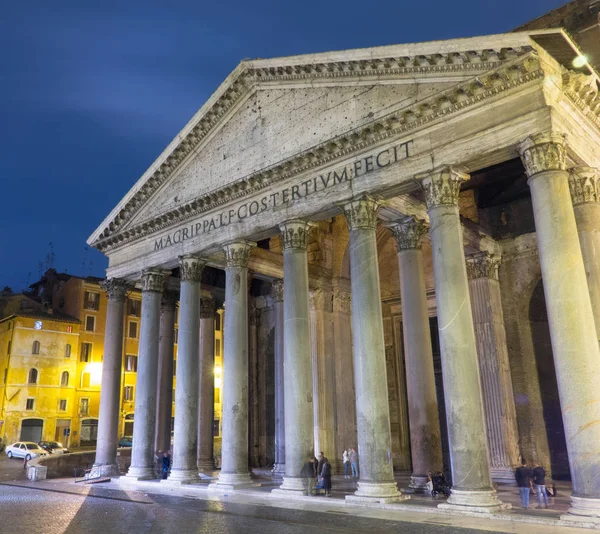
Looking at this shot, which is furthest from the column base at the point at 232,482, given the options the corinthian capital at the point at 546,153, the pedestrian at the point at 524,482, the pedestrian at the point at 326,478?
the corinthian capital at the point at 546,153

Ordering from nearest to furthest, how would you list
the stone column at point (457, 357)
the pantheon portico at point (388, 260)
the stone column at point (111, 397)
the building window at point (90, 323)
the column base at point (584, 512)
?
the column base at point (584, 512) → the stone column at point (457, 357) → the pantheon portico at point (388, 260) → the stone column at point (111, 397) → the building window at point (90, 323)

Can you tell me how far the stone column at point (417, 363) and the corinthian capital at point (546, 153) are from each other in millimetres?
3879

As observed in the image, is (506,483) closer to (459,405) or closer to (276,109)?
(459,405)

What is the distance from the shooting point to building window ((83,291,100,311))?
120ft

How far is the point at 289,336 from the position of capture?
1219 centimetres

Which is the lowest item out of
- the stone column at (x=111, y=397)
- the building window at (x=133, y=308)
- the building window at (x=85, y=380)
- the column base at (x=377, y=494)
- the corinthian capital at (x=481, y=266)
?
the column base at (x=377, y=494)

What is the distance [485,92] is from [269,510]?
8.58 metres

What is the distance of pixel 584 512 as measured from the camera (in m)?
7.63

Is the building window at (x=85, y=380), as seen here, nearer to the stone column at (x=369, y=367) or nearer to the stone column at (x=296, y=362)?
the stone column at (x=296, y=362)

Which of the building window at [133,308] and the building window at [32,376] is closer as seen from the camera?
the building window at [32,376]

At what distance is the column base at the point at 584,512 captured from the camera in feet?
24.6

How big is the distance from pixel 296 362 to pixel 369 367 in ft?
6.42

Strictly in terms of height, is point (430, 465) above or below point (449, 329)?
below

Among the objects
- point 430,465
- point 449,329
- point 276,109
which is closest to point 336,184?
point 276,109
